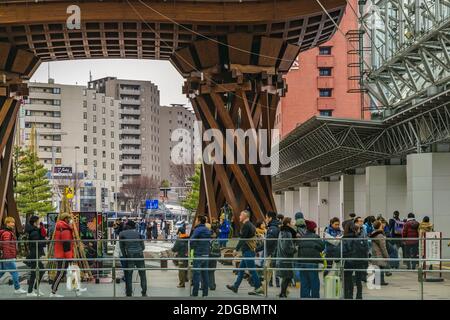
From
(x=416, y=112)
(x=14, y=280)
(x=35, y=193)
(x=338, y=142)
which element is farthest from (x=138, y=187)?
(x=14, y=280)

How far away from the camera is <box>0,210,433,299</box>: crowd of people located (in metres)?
19.7

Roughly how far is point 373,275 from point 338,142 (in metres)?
29.9

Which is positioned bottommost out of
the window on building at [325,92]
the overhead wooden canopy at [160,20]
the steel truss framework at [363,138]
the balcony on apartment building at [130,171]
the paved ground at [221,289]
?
the paved ground at [221,289]

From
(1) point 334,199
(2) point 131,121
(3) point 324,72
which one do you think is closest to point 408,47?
(1) point 334,199

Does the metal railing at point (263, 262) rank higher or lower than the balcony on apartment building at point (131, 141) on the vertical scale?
lower

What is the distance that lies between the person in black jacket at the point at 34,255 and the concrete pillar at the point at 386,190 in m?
26.9

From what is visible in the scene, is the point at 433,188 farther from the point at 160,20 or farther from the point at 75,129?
the point at 75,129

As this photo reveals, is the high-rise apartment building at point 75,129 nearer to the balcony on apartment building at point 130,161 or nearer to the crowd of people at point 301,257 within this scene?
the balcony on apartment building at point 130,161

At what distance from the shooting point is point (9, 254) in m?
22.4

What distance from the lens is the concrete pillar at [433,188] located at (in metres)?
38.2

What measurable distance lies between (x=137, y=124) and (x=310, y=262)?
156157 mm

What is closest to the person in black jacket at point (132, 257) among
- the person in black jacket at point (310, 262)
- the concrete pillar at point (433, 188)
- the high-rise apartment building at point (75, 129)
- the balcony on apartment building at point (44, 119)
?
the person in black jacket at point (310, 262)

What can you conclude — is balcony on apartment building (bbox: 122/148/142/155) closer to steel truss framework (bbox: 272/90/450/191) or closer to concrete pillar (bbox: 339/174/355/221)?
steel truss framework (bbox: 272/90/450/191)

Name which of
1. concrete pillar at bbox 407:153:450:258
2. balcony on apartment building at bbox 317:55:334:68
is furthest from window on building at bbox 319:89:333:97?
concrete pillar at bbox 407:153:450:258
